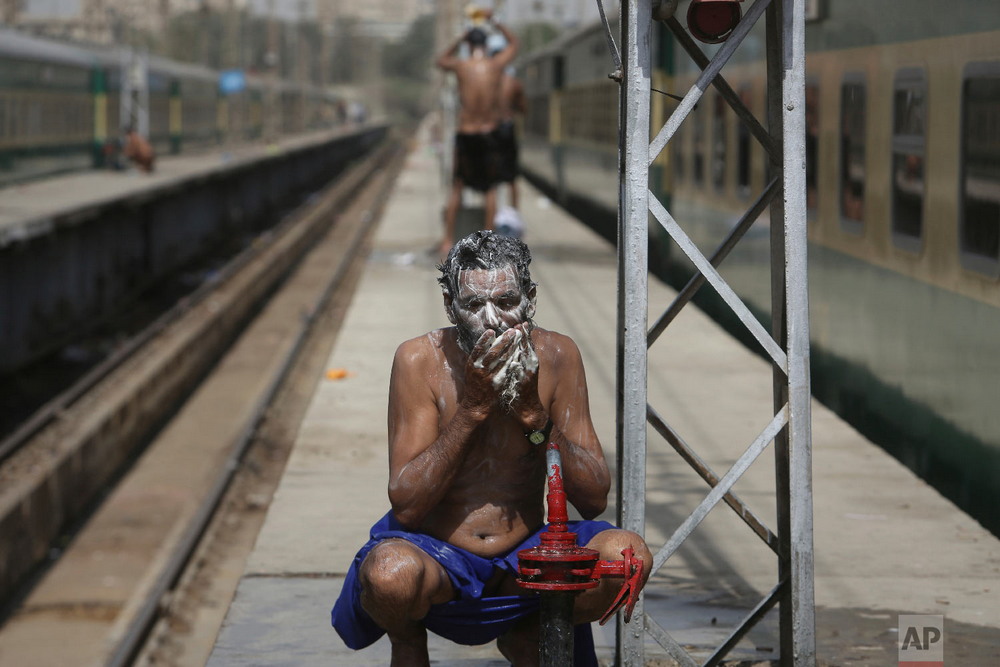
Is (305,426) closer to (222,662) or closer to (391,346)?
(391,346)

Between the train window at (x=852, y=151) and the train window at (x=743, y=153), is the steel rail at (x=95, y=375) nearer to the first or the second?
the train window at (x=743, y=153)

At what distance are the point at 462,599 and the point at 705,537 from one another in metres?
2.99

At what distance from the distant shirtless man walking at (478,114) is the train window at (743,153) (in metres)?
2.62

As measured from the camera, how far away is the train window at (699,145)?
569 inches

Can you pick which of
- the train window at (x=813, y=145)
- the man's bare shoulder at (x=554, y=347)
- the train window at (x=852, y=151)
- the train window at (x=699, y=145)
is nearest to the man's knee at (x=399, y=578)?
the man's bare shoulder at (x=554, y=347)

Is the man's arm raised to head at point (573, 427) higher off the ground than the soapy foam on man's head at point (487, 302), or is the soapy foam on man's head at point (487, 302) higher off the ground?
the soapy foam on man's head at point (487, 302)

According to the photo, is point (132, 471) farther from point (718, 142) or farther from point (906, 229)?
point (906, 229)

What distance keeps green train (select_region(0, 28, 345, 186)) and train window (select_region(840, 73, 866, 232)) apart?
13936 mm

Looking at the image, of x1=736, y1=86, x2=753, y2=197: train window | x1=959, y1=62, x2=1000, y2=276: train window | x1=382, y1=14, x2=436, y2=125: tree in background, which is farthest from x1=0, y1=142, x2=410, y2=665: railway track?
x1=382, y1=14, x2=436, y2=125: tree in background

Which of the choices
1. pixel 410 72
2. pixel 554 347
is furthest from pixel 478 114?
pixel 410 72

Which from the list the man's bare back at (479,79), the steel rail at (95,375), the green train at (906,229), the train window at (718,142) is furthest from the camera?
the man's bare back at (479,79)

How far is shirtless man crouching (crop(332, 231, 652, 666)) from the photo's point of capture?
3.61m

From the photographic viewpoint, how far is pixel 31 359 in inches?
611

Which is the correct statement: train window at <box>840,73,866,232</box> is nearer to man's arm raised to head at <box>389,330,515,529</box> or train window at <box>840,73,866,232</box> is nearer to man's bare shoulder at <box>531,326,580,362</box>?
man's bare shoulder at <box>531,326,580,362</box>
